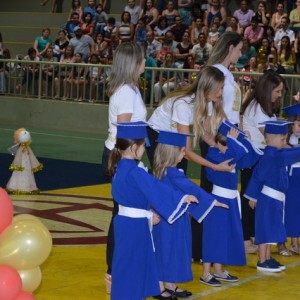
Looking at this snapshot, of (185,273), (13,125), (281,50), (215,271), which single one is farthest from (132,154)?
(13,125)

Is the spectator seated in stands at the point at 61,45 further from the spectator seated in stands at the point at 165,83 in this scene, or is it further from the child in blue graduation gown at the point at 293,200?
the child in blue graduation gown at the point at 293,200

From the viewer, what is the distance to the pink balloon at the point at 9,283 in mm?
5367

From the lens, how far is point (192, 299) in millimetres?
7121

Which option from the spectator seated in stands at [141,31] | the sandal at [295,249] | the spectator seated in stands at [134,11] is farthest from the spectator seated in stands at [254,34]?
the sandal at [295,249]

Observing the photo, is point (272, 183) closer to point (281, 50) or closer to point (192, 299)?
point (192, 299)

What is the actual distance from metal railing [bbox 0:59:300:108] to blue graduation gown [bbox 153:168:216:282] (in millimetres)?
10872

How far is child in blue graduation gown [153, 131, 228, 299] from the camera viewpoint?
6.94m

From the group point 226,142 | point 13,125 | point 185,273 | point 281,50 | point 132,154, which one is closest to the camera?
point 132,154

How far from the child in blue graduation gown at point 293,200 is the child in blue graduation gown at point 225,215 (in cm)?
96

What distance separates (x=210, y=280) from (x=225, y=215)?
57 centimetres

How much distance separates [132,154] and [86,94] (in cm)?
1395

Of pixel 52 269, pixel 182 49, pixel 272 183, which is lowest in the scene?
pixel 52 269

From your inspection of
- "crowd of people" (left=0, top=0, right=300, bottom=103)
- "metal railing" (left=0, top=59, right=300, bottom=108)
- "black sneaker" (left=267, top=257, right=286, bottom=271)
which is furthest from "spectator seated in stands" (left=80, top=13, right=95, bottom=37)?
"black sneaker" (left=267, top=257, right=286, bottom=271)

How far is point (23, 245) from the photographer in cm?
559
